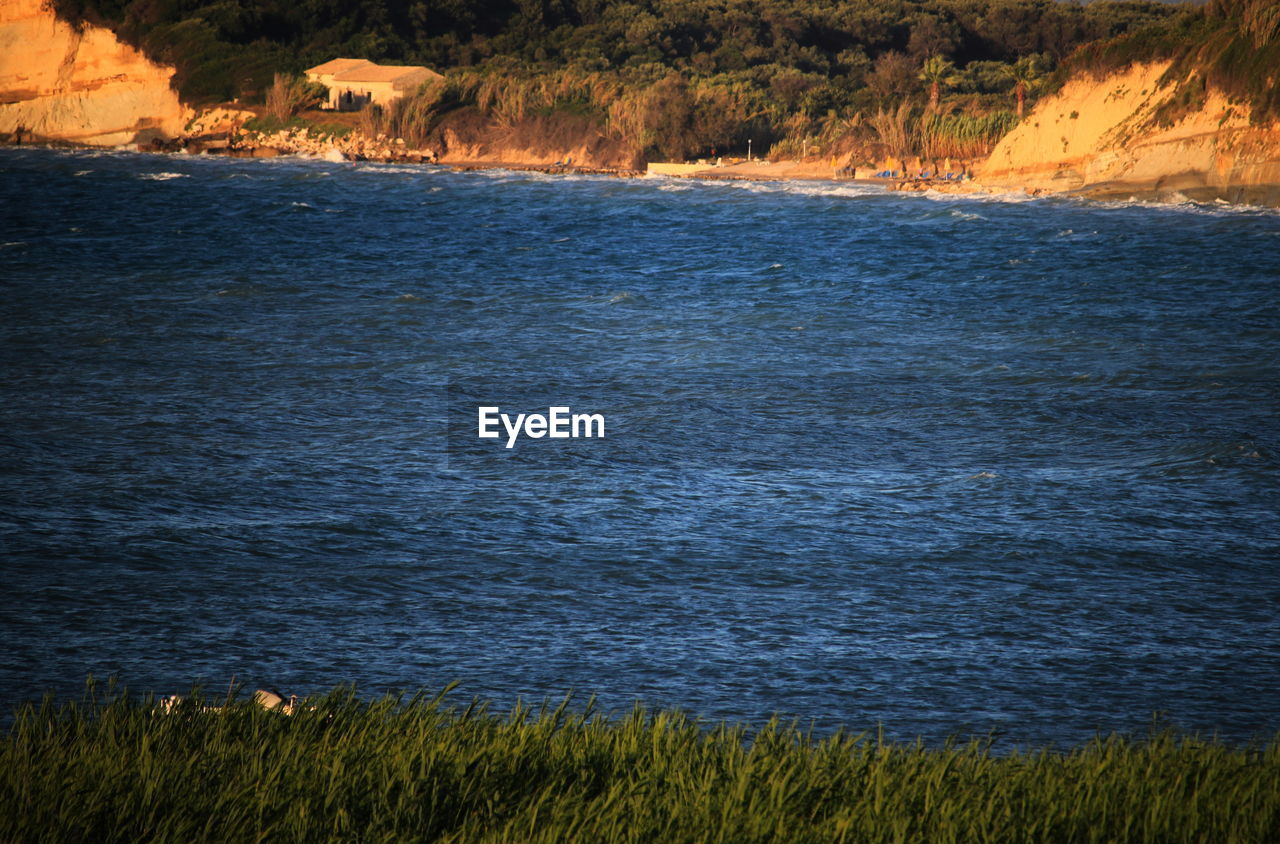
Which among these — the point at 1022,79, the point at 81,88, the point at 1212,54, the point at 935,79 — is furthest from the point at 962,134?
the point at 81,88

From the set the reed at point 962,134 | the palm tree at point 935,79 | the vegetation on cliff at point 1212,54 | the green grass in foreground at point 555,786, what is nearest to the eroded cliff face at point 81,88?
the palm tree at point 935,79

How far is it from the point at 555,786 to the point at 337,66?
414ft

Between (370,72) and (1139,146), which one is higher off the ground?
(370,72)

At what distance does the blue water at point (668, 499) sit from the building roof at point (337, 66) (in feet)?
282

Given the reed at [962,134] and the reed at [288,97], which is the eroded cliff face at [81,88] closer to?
the reed at [288,97]

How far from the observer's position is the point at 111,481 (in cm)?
1691

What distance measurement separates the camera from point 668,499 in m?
16.5

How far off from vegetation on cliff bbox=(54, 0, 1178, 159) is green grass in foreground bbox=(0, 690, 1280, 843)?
312ft

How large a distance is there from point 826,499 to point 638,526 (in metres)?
2.78

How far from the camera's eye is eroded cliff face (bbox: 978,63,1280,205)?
63531mm

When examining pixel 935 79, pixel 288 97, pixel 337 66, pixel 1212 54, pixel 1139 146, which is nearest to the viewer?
pixel 1212 54

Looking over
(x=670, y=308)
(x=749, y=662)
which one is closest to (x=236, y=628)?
(x=749, y=662)

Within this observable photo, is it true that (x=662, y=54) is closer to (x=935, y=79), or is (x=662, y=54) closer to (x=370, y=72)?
(x=370, y=72)

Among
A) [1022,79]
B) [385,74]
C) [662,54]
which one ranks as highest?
[662,54]
